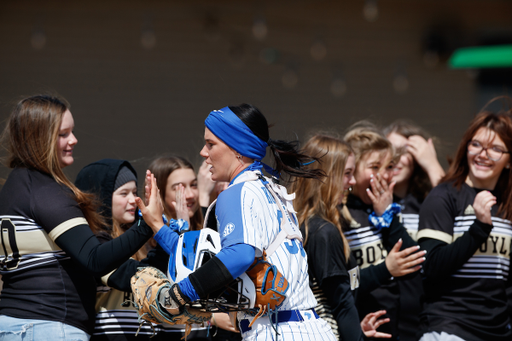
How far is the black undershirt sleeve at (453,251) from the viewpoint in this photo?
3150mm

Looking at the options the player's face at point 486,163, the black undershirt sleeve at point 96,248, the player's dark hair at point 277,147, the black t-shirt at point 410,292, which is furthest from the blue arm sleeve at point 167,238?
the player's face at point 486,163

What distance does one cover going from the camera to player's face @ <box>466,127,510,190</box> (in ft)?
11.5

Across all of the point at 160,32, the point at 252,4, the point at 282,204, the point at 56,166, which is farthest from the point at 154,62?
the point at 282,204

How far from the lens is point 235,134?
234cm

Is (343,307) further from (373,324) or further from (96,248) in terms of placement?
(96,248)

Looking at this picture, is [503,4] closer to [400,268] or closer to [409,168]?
[409,168]

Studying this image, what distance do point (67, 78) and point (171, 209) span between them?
220 inches

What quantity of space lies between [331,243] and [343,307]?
1.19ft

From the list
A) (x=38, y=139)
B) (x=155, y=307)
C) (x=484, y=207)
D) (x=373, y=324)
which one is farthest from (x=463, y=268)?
(x=38, y=139)

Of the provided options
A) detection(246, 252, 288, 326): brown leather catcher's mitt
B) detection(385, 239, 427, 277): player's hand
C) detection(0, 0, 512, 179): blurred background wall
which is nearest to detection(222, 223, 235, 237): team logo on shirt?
detection(246, 252, 288, 326): brown leather catcher's mitt

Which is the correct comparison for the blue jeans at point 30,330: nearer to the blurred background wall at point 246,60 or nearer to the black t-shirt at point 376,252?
the black t-shirt at point 376,252

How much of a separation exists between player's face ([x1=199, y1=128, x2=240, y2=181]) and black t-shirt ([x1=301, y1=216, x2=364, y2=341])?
85cm

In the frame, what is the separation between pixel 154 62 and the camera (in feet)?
28.2

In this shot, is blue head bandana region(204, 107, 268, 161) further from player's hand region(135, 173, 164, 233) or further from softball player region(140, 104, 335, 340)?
player's hand region(135, 173, 164, 233)
